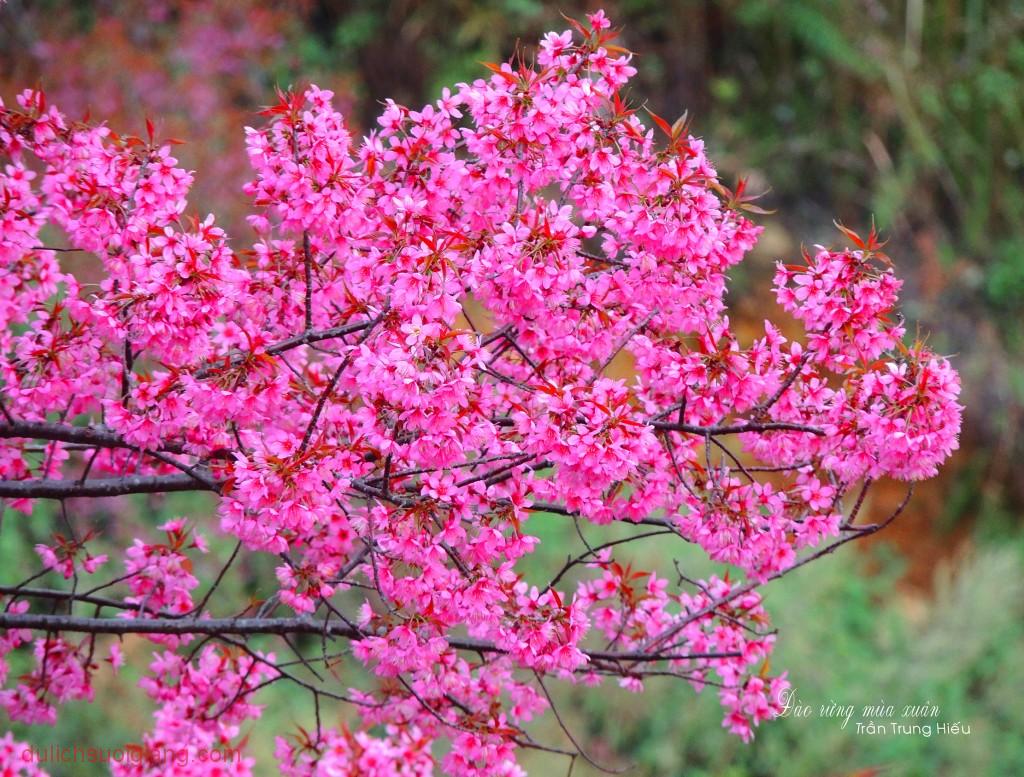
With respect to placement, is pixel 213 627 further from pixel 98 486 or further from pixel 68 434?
pixel 68 434

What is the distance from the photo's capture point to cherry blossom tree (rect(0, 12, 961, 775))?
145 centimetres

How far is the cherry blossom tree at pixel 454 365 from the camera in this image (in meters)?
1.45

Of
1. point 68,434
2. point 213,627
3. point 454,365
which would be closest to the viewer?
point 454,365

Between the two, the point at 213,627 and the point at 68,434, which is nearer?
the point at 68,434

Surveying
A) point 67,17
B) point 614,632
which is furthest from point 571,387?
point 67,17

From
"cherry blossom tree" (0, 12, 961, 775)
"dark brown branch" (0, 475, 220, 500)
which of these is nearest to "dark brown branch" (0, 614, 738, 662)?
Result: "cherry blossom tree" (0, 12, 961, 775)

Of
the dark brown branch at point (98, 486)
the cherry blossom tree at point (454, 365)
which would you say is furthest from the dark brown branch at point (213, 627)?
the dark brown branch at point (98, 486)

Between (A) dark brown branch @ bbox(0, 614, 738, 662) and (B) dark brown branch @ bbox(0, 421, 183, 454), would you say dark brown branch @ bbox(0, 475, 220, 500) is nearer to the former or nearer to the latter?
(B) dark brown branch @ bbox(0, 421, 183, 454)

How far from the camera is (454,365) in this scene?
1.37 metres

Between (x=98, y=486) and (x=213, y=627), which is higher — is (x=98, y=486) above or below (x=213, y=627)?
above

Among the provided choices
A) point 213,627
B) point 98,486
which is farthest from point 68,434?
point 213,627

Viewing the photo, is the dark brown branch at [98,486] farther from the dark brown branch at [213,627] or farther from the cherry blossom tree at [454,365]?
the dark brown branch at [213,627]

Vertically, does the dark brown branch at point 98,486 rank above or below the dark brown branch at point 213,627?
above

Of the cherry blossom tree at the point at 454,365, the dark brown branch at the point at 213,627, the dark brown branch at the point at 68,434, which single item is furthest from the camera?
the dark brown branch at the point at 213,627
